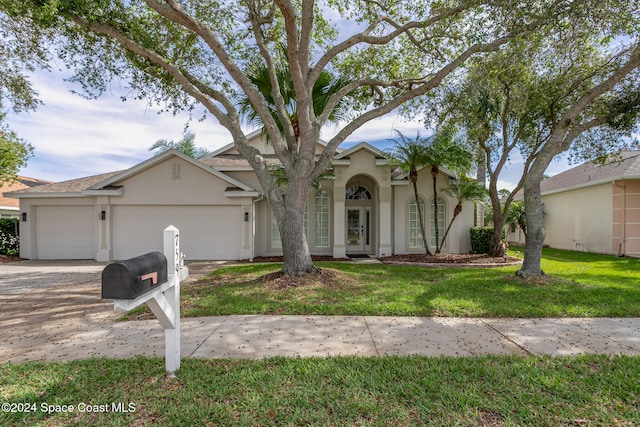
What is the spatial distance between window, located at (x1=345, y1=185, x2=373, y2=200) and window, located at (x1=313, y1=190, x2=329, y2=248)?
1366 millimetres

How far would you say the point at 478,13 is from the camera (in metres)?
8.27

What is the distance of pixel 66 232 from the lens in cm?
1362

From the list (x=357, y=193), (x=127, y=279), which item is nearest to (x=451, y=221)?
(x=357, y=193)

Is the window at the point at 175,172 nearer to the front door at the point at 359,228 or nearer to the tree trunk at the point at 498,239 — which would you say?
the front door at the point at 359,228

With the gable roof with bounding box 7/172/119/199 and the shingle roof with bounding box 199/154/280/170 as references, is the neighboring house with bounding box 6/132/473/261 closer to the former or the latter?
the gable roof with bounding box 7/172/119/199

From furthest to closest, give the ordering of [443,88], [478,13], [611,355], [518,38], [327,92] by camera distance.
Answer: [443,88]
[327,92]
[478,13]
[518,38]
[611,355]

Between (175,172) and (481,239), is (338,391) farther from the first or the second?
(481,239)

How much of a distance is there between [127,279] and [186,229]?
11.8 meters

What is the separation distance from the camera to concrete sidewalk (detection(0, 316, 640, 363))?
404cm

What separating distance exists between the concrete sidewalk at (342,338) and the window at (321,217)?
9.14 m

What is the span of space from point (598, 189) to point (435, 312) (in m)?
15.9

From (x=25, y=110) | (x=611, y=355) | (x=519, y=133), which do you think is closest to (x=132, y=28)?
(x=25, y=110)

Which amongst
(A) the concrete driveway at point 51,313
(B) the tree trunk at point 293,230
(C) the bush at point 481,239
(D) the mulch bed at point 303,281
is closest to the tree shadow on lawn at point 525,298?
(D) the mulch bed at point 303,281

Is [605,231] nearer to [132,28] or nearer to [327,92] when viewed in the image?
[327,92]
